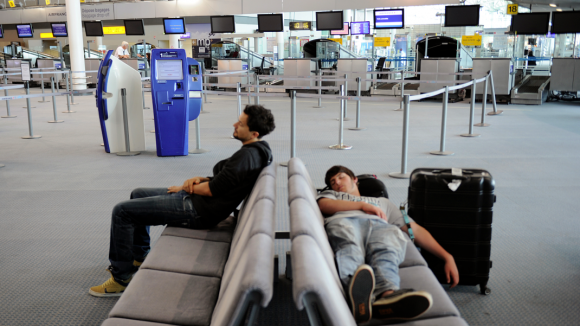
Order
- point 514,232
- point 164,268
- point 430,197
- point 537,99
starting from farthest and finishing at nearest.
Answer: point 537,99 → point 514,232 → point 430,197 → point 164,268

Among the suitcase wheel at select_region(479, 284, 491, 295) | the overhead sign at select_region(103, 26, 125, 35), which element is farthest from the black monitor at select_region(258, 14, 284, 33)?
the suitcase wheel at select_region(479, 284, 491, 295)

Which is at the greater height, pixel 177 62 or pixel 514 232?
pixel 177 62

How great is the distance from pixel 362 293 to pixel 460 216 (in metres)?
1.19

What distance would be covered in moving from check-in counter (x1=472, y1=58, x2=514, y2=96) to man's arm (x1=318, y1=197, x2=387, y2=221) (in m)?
12.4

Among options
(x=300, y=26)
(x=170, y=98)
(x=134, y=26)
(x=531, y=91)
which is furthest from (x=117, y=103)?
(x=300, y=26)

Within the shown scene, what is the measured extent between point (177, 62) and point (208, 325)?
5.55 m

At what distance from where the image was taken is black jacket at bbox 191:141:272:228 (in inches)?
114

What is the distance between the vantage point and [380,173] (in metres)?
6.07

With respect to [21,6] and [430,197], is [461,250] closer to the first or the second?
[430,197]

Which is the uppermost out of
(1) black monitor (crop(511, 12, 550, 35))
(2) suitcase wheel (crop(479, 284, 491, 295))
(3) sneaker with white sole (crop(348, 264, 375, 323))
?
(1) black monitor (crop(511, 12, 550, 35))

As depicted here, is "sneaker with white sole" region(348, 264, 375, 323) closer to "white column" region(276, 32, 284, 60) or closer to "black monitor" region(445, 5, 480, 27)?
"black monitor" region(445, 5, 480, 27)

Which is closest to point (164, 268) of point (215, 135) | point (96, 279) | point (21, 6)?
point (96, 279)

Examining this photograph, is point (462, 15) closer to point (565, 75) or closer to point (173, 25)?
point (565, 75)

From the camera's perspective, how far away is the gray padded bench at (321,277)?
149 centimetres
